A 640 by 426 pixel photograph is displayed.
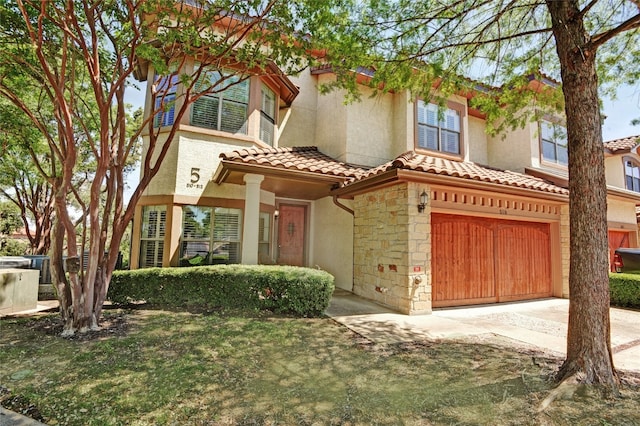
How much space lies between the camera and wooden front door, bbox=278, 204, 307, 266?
10.9 meters

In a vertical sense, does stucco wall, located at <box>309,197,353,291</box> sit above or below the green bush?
above

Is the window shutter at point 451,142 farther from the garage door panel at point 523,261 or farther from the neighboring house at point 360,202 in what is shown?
the garage door panel at point 523,261

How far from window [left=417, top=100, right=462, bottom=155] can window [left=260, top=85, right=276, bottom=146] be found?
4923mm

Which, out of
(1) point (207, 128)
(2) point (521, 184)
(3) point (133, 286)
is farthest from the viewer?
(1) point (207, 128)

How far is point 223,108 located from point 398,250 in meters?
6.20

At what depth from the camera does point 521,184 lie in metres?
8.12

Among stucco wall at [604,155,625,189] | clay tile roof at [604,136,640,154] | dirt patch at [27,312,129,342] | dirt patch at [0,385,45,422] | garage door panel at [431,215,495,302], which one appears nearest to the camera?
dirt patch at [0,385,45,422]

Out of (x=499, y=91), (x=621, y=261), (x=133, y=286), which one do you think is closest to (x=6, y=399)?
(x=133, y=286)

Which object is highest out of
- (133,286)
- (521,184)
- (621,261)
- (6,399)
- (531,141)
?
(531,141)

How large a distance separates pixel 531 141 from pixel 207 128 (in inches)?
441

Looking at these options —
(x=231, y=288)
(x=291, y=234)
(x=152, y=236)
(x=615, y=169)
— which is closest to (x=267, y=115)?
(x=291, y=234)

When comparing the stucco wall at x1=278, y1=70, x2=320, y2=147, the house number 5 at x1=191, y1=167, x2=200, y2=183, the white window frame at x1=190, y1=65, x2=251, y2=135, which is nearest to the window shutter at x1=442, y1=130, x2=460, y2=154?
the stucco wall at x1=278, y1=70, x2=320, y2=147

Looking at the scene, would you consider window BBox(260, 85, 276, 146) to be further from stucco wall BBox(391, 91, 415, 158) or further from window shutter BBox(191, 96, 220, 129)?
stucco wall BBox(391, 91, 415, 158)

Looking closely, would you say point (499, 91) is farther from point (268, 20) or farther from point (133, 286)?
point (133, 286)
